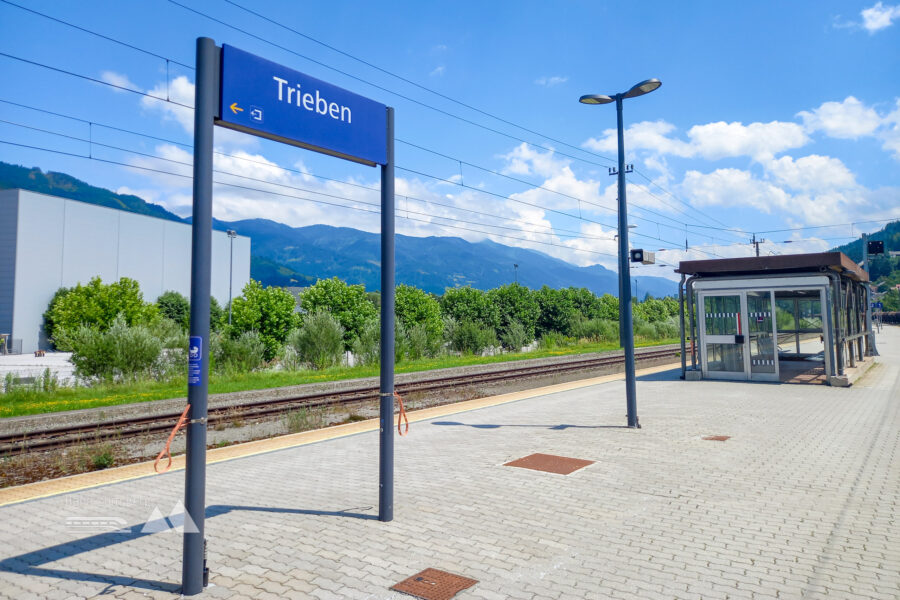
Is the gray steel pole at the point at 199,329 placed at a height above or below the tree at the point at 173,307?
below

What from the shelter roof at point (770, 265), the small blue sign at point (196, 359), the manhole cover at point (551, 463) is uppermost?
the shelter roof at point (770, 265)

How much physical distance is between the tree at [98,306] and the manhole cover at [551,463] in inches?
1742

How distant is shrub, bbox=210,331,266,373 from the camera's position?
73.8 feet

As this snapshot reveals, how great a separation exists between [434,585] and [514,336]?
3476cm

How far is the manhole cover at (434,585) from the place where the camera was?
3976mm

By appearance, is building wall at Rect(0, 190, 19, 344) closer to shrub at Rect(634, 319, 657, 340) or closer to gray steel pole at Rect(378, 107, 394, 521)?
shrub at Rect(634, 319, 657, 340)

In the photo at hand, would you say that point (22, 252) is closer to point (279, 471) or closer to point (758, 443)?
point (279, 471)

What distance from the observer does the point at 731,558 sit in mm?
4590

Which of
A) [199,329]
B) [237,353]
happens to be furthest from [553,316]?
[199,329]

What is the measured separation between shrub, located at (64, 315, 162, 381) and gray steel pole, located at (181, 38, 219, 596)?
17.1m

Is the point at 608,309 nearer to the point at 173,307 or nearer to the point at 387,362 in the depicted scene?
the point at 173,307

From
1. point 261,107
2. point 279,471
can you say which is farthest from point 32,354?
point 261,107

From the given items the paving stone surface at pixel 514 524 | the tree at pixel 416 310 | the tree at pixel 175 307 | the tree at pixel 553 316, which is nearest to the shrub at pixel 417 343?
the tree at pixel 416 310

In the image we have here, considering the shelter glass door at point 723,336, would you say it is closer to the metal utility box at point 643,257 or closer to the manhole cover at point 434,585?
the metal utility box at point 643,257
